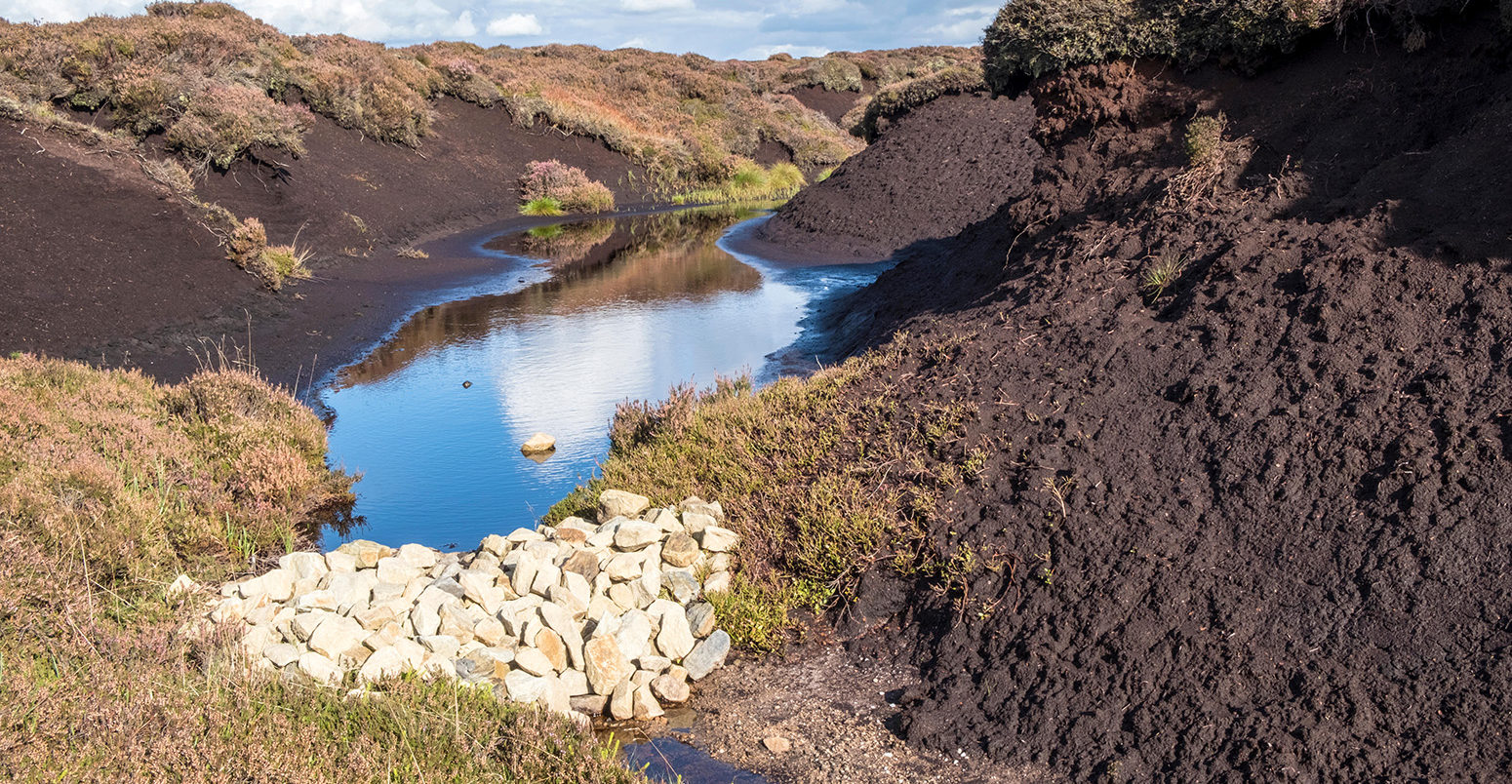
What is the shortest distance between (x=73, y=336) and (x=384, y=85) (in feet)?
59.3

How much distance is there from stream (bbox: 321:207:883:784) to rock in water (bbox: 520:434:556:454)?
0.10 meters

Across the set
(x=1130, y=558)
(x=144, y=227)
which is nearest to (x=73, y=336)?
(x=144, y=227)

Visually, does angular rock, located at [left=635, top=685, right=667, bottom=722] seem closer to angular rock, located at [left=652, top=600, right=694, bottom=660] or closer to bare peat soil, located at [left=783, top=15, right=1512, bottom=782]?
angular rock, located at [left=652, top=600, right=694, bottom=660]

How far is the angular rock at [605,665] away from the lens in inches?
209

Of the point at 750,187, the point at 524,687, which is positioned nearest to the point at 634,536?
the point at 524,687

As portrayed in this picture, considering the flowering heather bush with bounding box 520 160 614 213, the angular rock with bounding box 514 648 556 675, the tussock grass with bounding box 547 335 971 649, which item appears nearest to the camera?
the angular rock with bounding box 514 648 556 675

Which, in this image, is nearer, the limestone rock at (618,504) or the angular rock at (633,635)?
the angular rock at (633,635)

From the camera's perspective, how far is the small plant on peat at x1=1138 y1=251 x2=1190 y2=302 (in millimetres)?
7289

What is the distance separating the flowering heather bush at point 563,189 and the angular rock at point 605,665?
2310 cm

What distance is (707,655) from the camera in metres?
5.64

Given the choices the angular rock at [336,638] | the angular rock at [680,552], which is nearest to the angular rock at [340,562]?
the angular rock at [336,638]

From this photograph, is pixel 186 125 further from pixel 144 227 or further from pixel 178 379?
pixel 178 379

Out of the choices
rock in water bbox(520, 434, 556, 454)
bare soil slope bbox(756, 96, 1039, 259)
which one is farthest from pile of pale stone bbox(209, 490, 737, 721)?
bare soil slope bbox(756, 96, 1039, 259)

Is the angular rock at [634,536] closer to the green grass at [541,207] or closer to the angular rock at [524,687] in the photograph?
the angular rock at [524,687]
